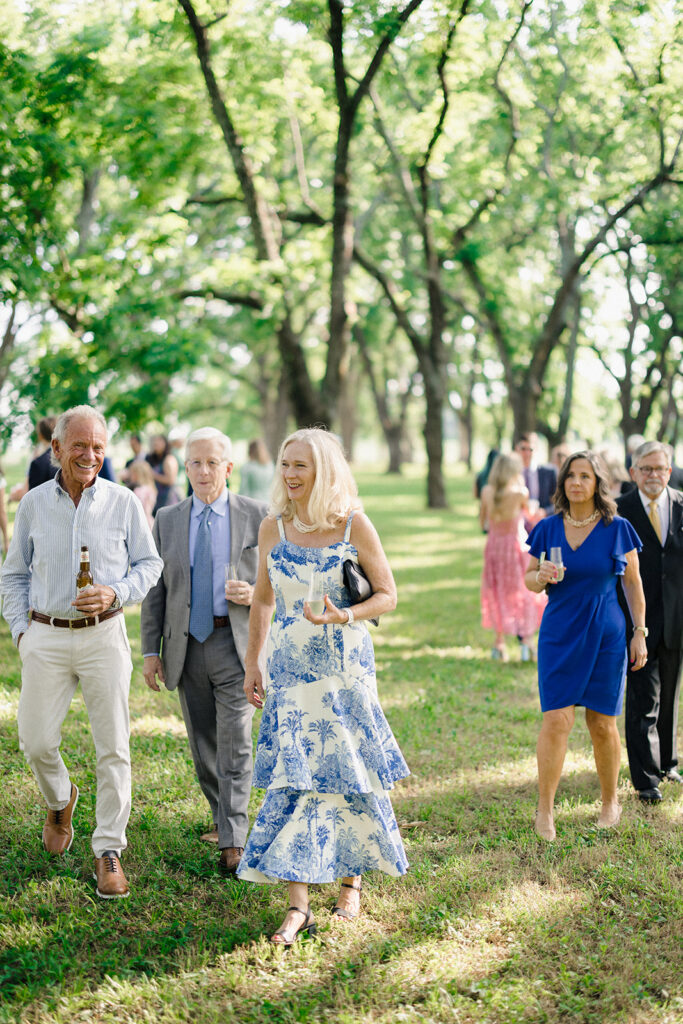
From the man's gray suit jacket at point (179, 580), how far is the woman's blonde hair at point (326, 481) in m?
0.84

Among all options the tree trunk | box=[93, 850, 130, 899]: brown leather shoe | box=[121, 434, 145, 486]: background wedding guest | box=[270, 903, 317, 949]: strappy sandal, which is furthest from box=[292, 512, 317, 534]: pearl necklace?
the tree trunk

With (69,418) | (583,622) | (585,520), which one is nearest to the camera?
(69,418)

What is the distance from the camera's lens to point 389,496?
112 feet

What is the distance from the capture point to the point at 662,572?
20.8 feet

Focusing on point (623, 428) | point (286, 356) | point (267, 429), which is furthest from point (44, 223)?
point (267, 429)

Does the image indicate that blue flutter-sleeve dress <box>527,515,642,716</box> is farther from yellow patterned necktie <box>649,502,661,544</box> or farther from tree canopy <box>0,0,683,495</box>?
tree canopy <box>0,0,683,495</box>

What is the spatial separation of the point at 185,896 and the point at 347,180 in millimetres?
13326

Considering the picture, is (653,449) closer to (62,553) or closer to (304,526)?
(304,526)

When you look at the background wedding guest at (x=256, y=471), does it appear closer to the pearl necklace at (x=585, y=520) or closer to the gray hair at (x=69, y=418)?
the pearl necklace at (x=585, y=520)

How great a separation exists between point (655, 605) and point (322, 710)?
3083 millimetres

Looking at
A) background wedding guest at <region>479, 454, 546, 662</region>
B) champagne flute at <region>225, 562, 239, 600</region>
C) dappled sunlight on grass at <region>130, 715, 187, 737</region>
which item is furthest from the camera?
background wedding guest at <region>479, 454, 546, 662</region>

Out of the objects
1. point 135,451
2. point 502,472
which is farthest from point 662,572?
point 135,451

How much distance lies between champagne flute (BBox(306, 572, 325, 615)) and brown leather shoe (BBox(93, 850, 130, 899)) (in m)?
1.80

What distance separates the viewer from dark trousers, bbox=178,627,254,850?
16.2 ft
